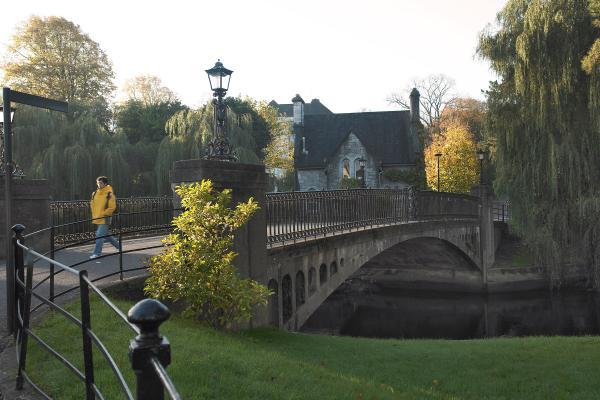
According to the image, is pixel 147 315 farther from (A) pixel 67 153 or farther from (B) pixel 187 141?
(B) pixel 187 141

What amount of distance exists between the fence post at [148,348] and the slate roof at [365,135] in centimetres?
4872

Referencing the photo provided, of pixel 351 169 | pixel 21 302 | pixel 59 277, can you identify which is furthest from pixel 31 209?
pixel 351 169

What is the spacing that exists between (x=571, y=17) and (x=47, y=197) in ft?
61.3

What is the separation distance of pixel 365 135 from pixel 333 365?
4532 centimetres

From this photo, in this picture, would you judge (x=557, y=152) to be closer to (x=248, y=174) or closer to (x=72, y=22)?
(x=248, y=174)

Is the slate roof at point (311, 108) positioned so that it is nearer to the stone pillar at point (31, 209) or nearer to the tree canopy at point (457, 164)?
the tree canopy at point (457, 164)

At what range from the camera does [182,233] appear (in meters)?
8.52

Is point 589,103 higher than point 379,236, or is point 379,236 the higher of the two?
point 589,103

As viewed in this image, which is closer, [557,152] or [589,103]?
[589,103]

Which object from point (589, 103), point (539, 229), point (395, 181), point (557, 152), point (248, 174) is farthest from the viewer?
point (395, 181)

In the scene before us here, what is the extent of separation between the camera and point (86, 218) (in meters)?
17.8

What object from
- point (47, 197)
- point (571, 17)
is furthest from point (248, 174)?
point (571, 17)

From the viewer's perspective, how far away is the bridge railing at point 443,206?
72.8ft

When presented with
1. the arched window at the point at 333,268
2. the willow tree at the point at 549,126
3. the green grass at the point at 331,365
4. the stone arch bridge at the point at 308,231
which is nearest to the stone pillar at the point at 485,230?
the willow tree at the point at 549,126
